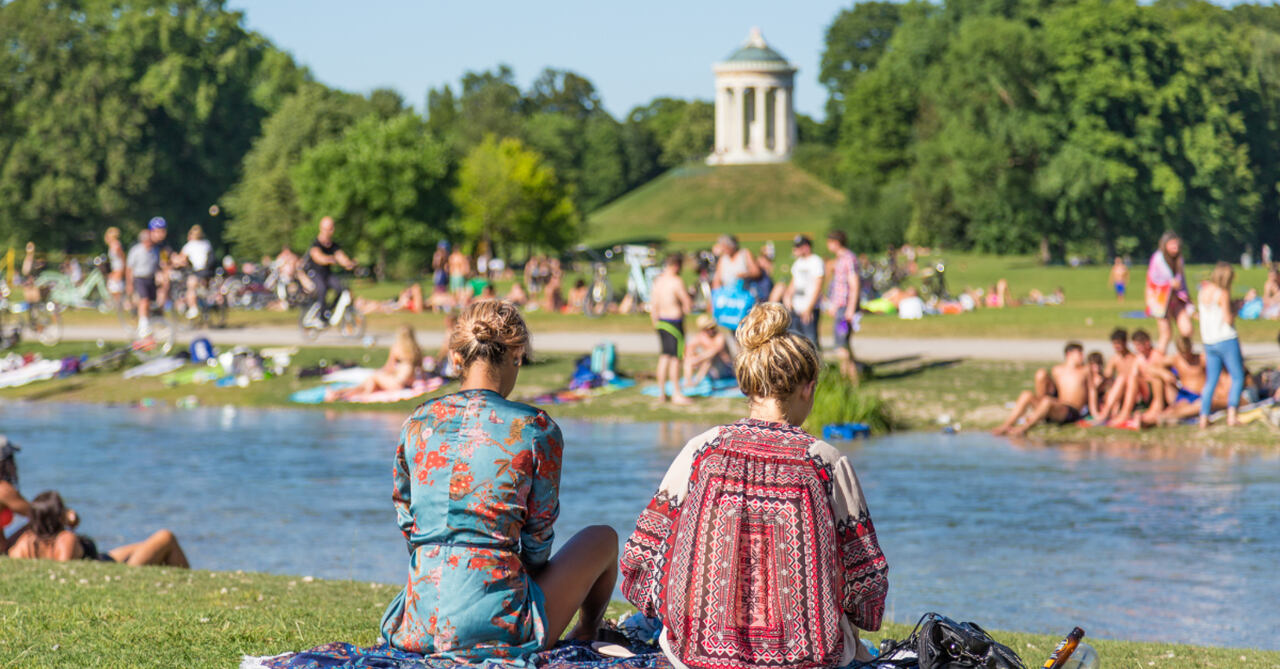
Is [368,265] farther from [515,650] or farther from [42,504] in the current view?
[515,650]

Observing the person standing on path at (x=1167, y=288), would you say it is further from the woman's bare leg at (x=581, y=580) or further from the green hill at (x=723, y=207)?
the green hill at (x=723, y=207)

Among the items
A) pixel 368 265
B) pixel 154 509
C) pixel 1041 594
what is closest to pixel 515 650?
pixel 1041 594

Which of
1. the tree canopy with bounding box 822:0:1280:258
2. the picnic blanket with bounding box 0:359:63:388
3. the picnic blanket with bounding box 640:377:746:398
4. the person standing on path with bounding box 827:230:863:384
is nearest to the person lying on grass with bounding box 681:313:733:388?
the picnic blanket with bounding box 640:377:746:398

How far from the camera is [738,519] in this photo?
4.13m

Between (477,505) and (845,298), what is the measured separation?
13.2m

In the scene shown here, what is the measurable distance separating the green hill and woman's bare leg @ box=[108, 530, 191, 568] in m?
75.2

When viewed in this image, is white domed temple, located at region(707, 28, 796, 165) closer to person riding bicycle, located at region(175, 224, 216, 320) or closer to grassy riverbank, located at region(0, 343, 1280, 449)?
person riding bicycle, located at region(175, 224, 216, 320)

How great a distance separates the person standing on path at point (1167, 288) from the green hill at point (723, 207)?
67.3m

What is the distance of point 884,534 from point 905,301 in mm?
19295

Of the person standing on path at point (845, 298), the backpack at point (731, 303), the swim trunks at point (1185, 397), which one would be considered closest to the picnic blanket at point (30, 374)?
the backpack at point (731, 303)

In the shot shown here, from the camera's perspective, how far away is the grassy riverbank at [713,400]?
47.4 ft

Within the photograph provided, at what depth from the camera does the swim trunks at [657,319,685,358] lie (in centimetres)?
1680

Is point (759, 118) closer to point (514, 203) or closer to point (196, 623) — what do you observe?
point (514, 203)

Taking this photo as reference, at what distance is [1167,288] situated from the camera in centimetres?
1627
